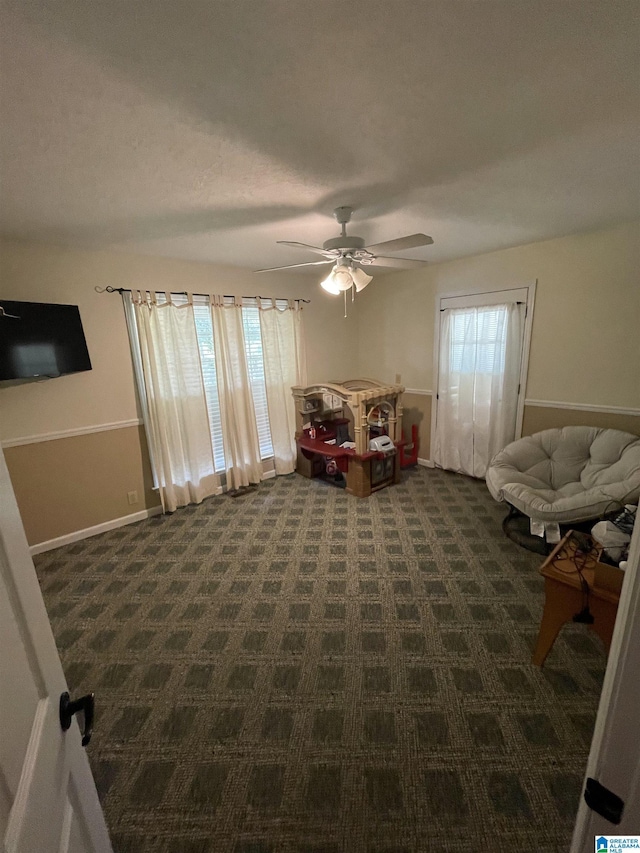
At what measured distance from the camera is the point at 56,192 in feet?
5.79

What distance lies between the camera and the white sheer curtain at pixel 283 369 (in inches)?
159

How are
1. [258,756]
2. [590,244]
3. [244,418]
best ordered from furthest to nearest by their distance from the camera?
1. [244,418]
2. [590,244]
3. [258,756]

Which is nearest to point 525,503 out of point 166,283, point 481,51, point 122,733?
point 481,51

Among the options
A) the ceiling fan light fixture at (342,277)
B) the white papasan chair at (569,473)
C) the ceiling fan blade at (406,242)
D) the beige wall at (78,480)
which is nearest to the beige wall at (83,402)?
the beige wall at (78,480)

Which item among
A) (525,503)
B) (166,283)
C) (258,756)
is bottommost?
(258,756)

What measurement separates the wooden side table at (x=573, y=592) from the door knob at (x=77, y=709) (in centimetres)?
178

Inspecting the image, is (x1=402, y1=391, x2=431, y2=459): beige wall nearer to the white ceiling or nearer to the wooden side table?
the white ceiling

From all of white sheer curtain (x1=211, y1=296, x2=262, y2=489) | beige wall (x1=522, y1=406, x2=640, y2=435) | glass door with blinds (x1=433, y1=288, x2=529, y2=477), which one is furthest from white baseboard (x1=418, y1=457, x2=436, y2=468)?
white sheer curtain (x1=211, y1=296, x2=262, y2=489)

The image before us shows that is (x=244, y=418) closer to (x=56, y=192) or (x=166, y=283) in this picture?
(x=166, y=283)

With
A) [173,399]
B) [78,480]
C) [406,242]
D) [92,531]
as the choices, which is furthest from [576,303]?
[92,531]

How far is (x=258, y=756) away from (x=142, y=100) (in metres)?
2.51

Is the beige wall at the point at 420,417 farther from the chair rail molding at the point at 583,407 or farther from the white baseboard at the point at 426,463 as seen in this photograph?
the chair rail molding at the point at 583,407

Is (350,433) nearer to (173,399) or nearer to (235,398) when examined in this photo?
(235,398)

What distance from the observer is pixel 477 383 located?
3.85 meters
